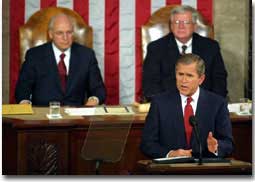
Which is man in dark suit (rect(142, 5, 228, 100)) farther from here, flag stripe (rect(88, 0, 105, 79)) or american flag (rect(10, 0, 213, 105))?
flag stripe (rect(88, 0, 105, 79))

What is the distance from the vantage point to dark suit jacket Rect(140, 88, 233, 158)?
414 centimetres

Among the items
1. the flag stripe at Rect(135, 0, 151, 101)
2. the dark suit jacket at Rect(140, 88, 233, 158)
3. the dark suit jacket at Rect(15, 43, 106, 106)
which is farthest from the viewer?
the flag stripe at Rect(135, 0, 151, 101)

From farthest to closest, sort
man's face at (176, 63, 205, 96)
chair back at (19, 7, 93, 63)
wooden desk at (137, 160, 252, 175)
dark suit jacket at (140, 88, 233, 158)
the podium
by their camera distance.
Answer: chair back at (19, 7, 93, 63)
man's face at (176, 63, 205, 96)
dark suit jacket at (140, 88, 233, 158)
the podium
wooden desk at (137, 160, 252, 175)

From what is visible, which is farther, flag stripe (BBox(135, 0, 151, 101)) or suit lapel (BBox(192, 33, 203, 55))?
flag stripe (BBox(135, 0, 151, 101))

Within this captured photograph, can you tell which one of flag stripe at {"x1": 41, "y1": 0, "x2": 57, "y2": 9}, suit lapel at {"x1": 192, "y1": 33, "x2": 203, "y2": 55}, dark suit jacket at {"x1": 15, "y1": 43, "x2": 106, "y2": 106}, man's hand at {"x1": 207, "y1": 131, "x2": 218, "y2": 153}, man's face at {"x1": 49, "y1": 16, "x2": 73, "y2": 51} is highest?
flag stripe at {"x1": 41, "y1": 0, "x2": 57, "y2": 9}

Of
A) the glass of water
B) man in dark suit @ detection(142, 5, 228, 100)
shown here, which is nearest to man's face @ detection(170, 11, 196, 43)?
man in dark suit @ detection(142, 5, 228, 100)

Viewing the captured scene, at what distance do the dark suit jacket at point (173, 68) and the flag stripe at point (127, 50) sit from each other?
0.29 m

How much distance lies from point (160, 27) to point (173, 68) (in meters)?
0.42

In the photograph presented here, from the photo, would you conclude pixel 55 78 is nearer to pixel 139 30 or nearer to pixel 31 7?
pixel 31 7

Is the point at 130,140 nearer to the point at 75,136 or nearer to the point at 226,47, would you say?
the point at 75,136

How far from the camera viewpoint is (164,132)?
13.8 feet

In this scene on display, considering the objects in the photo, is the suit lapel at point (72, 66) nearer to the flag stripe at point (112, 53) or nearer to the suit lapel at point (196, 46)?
the flag stripe at point (112, 53)

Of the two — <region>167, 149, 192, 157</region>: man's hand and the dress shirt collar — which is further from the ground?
the dress shirt collar

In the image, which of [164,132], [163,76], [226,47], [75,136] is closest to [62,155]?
[75,136]
